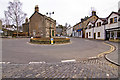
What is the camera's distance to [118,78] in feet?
9.48

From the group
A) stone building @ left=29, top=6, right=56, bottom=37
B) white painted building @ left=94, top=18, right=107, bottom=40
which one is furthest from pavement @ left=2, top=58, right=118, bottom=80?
stone building @ left=29, top=6, right=56, bottom=37

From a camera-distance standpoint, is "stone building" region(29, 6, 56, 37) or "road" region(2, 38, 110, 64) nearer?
"road" region(2, 38, 110, 64)

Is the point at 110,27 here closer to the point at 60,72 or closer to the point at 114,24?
the point at 114,24

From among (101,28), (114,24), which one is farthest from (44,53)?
(101,28)

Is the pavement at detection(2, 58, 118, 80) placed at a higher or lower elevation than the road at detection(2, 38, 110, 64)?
lower

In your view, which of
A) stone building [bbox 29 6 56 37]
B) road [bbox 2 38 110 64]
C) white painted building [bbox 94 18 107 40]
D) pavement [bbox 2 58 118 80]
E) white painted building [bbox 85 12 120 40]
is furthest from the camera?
stone building [bbox 29 6 56 37]

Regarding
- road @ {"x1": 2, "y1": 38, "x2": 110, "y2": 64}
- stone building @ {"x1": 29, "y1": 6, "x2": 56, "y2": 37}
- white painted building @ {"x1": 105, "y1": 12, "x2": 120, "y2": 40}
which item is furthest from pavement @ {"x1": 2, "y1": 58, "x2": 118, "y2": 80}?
stone building @ {"x1": 29, "y1": 6, "x2": 56, "y2": 37}

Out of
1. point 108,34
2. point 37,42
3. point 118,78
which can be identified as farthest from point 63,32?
point 118,78

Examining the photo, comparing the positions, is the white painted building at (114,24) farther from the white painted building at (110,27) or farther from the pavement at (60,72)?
the pavement at (60,72)

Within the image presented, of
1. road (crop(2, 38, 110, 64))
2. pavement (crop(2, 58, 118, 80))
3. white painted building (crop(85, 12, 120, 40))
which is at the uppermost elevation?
white painted building (crop(85, 12, 120, 40))

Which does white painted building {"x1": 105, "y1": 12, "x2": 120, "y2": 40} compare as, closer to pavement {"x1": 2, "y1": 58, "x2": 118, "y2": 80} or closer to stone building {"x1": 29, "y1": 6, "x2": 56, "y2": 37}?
pavement {"x1": 2, "y1": 58, "x2": 118, "y2": 80}

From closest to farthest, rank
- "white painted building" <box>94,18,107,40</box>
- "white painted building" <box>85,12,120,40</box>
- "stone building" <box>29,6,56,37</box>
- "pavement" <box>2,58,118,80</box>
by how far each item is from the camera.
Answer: "pavement" <box>2,58,118,80</box> → "white painted building" <box>85,12,120,40</box> → "white painted building" <box>94,18,107,40</box> → "stone building" <box>29,6,56,37</box>

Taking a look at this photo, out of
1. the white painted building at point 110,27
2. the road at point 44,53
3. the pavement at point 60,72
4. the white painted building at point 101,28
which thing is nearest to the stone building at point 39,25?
the white painted building at point 101,28

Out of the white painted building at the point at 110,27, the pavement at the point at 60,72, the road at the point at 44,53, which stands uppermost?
the white painted building at the point at 110,27
